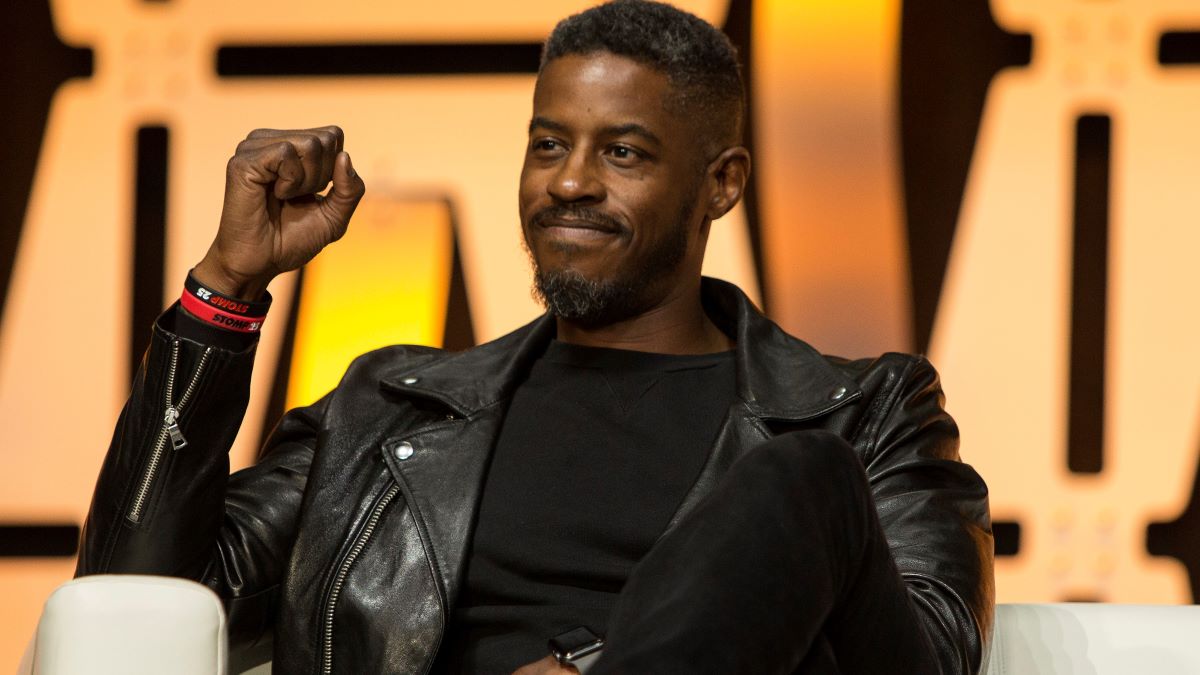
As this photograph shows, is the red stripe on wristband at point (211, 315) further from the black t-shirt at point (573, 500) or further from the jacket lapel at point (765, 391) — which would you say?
the jacket lapel at point (765, 391)

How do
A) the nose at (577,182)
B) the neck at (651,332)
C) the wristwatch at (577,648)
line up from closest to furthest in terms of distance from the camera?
1. the wristwatch at (577,648)
2. the nose at (577,182)
3. the neck at (651,332)

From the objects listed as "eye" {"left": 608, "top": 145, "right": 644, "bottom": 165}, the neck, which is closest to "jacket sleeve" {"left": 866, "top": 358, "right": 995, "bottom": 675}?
the neck

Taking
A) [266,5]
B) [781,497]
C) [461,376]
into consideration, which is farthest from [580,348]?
[266,5]

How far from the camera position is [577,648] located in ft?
5.05

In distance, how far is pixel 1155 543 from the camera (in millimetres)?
2691

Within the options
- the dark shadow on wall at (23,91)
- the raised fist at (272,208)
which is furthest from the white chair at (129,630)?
the dark shadow on wall at (23,91)

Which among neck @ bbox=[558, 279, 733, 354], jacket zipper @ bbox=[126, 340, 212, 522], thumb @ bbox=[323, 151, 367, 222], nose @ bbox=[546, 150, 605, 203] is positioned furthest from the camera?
neck @ bbox=[558, 279, 733, 354]

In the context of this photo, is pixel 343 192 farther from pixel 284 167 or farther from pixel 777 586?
pixel 777 586

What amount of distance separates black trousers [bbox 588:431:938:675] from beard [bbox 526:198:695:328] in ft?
2.06

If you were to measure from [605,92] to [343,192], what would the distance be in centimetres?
39

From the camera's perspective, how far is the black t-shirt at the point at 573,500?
174 centimetres

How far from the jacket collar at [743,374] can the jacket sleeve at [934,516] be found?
83 mm

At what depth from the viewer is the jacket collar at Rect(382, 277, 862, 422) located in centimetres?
184

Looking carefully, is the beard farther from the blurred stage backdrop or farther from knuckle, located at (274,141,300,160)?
the blurred stage backdrop
